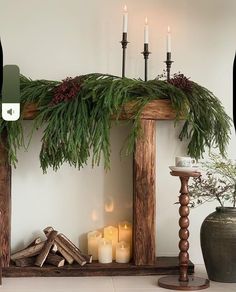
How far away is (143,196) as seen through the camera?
342 centimetres

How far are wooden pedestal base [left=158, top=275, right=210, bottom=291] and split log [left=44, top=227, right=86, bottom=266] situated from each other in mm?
498

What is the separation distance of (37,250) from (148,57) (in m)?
1.31

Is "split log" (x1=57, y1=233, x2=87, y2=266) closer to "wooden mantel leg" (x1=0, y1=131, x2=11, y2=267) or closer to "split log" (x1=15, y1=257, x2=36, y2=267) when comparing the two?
"split log" (x1=15, y1=257, x2=36, y2=267)

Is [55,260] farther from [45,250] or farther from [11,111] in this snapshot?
[11,111]

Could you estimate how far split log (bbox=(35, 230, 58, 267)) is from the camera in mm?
3391

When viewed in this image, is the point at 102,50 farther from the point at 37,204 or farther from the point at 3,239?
the point at 3,239

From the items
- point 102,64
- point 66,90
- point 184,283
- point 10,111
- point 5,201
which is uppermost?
point 102,64

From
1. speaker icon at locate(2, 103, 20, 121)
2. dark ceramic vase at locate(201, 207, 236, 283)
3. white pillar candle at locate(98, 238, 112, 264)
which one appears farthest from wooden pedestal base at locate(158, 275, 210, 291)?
speaker icon at locate(2, 103, 20, 121)

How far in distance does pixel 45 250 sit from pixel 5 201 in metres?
0.35

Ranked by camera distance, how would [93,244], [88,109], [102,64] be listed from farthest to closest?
[102,64] → [93,244] → [88,109]

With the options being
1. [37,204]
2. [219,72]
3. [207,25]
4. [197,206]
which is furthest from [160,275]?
[207,25]

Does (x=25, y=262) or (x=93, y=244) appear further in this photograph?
(x=93, y=244)

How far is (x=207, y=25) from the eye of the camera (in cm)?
377

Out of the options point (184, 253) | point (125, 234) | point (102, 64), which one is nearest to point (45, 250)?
point (125, 234)
